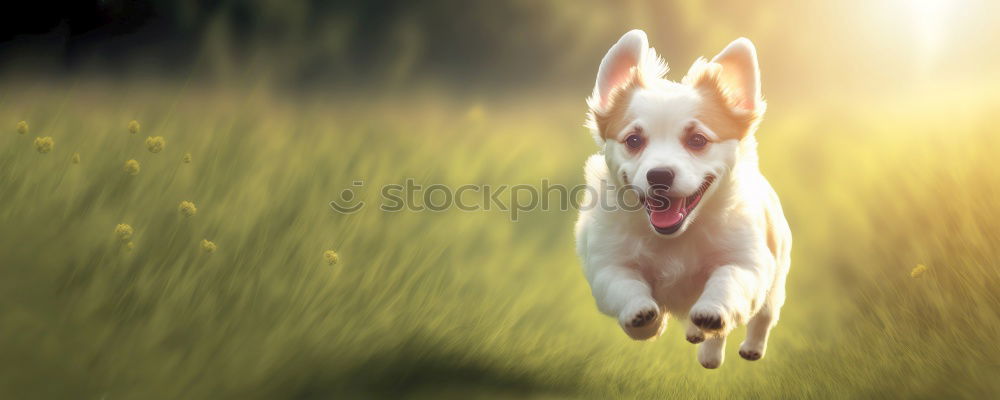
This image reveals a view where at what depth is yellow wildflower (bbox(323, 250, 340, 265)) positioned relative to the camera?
4566mm

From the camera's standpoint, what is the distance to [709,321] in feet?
12.3

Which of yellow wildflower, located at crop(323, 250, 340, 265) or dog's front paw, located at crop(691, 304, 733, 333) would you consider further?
yellow wildflower, located at crop(323, 250, 340, 265)

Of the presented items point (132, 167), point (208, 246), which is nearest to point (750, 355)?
point (208, 246)

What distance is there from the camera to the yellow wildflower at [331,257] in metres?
4.57

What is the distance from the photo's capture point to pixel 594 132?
4465 millimetres

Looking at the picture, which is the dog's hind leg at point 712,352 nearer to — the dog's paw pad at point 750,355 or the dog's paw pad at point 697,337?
the dog's paw pad at point 750,355

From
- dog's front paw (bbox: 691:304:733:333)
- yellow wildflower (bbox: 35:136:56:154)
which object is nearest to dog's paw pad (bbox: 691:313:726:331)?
dog's front paw (bbox: 691:304:733:333)

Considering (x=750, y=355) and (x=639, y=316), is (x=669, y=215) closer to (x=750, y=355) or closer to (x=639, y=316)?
(x=639, y=316)

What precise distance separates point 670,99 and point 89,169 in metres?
2.86

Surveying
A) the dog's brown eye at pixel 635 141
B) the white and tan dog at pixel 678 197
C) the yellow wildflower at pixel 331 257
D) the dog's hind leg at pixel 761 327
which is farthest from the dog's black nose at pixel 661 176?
the yellow wildflower at pixel 331 257

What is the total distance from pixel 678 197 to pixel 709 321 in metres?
0.55

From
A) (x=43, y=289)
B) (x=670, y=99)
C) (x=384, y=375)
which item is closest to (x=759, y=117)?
(x=670, y=99)

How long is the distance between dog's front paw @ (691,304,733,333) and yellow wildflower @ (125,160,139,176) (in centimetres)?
281

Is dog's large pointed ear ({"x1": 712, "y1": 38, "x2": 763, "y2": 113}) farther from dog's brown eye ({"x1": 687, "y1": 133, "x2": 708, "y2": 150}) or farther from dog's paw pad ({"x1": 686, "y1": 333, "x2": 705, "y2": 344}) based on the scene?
dog's paw pad ({"x1": 686, "y1": 333, "x2": 705, "y2": 344})
